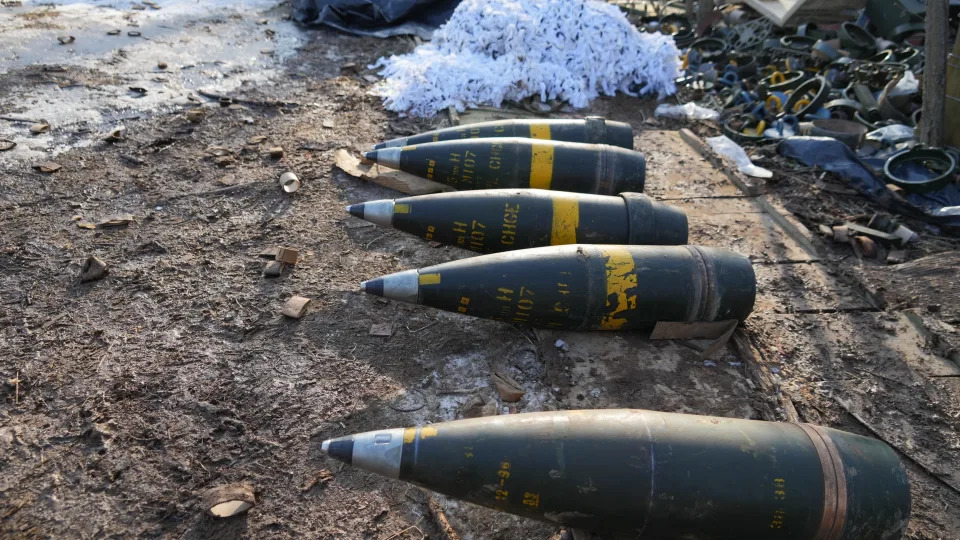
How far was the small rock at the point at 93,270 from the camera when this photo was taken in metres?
4.11

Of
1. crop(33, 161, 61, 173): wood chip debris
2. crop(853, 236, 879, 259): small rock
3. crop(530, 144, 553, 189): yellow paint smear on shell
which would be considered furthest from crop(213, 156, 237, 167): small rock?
crop(853, 236, 879, 259): small rock

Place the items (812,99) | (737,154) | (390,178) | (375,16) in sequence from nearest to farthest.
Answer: (390,178) → (737,154) → (812,99) → (375,16)

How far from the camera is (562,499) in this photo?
232 centimetres

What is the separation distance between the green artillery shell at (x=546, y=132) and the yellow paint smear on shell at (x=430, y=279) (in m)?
2.11

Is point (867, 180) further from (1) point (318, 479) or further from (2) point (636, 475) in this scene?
(1) point (318, 479)

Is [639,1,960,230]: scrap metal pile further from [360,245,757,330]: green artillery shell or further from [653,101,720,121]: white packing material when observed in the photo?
[360,245,757,330]: green artillery shell

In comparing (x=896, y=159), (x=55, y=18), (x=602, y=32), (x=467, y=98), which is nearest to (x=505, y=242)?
(x=467, y=98)

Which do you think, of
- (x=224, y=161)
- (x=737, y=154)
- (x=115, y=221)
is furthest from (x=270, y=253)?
(x=737, y=154)

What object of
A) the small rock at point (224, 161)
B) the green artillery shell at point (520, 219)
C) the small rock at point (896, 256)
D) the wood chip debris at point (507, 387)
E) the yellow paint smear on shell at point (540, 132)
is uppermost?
the yellow paint smear on shell at point (540, 132)

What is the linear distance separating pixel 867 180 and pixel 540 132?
3275 mm

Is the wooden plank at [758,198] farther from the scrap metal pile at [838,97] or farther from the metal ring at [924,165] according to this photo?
the metal ring at [924,165]

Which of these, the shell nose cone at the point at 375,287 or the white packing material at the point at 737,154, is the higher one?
the shell nose cone at the point at 375,287

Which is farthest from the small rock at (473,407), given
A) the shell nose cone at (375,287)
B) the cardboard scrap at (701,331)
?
the cardboard scrap at (701,331)

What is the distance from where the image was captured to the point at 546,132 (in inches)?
206
